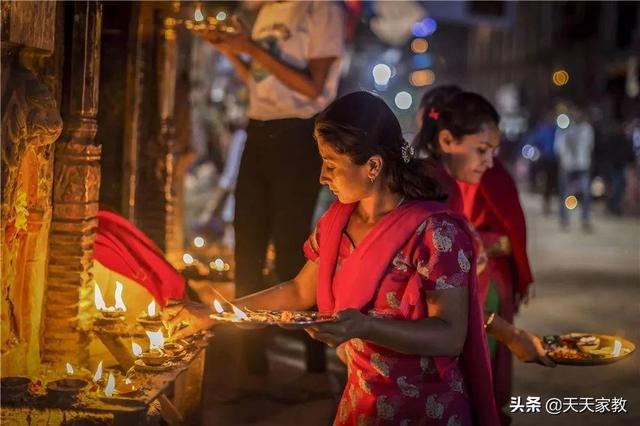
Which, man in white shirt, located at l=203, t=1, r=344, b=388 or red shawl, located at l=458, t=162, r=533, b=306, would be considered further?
man in white shirt, located at l=203, t=1, r=344, b=388

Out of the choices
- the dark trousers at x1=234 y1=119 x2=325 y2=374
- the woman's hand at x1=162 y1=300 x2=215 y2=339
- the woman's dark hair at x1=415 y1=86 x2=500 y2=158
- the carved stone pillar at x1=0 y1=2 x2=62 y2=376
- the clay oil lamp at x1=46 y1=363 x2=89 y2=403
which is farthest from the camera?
the dark trousers at x1=234 y1=119 x2=325 y2=374

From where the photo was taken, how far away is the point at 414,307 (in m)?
3.24

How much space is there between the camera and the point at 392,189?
3.40 metres

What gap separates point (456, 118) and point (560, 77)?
45890 mm

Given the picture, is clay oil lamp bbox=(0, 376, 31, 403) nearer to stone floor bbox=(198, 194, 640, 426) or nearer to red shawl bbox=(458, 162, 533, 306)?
stone floor bbox=(198, 194, 640, 426)

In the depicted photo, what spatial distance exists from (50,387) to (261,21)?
10.2ft

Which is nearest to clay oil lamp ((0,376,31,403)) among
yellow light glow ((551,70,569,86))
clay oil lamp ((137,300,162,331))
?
clay oil lamp ((137,300,162,331))

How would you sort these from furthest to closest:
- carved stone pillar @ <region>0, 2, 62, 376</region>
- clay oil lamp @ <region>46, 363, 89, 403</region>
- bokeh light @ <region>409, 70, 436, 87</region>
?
1. bokeh light @ <region>409, 70, 436, 87</region>
2. carved stone pillar @ <region>0, 2, 62, 376</region>
3. clay oil lamp @ <region>46, 363, 89, 403</region>

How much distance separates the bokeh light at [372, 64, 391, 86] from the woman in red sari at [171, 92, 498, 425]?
903 inches

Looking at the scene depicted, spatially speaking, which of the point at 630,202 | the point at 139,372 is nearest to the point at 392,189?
the point at 139,372

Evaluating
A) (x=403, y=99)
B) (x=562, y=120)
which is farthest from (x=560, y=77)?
(x=562, y=120)

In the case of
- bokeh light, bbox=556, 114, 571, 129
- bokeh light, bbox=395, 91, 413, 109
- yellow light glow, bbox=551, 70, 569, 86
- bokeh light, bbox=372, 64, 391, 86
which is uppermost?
yellow light glow, bbox=551, 70, 569, 86

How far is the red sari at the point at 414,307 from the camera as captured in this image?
10.6ft

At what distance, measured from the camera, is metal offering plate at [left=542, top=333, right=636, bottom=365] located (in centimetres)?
437
